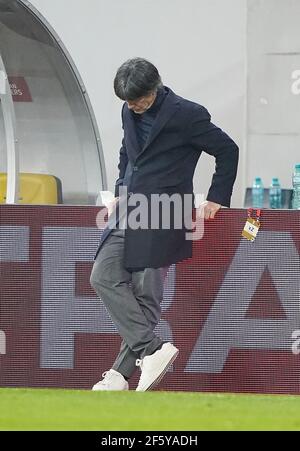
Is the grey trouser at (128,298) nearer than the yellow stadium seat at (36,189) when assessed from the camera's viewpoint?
Yes

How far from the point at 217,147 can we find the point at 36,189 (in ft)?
9.67

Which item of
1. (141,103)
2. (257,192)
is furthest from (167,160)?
(257,192)

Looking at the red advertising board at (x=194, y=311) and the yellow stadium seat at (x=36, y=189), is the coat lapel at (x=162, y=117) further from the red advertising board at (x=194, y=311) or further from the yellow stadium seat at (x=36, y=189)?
the yellow stadium seat at (x=36, y=189)

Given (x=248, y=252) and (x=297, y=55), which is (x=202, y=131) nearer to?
(x=248, y=252)

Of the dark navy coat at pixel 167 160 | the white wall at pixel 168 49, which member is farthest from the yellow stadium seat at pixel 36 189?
the dark navy coat at pixel 167 160

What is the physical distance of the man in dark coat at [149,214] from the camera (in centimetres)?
708

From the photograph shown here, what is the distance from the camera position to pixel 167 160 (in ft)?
23.3

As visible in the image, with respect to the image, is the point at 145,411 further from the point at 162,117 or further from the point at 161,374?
the point at 162,117

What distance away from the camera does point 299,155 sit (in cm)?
900

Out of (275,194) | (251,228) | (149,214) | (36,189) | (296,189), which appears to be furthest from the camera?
(36,189)

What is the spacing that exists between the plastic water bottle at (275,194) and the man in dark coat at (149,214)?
1.62 m

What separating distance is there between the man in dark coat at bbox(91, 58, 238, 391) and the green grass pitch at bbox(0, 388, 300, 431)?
22 cm
